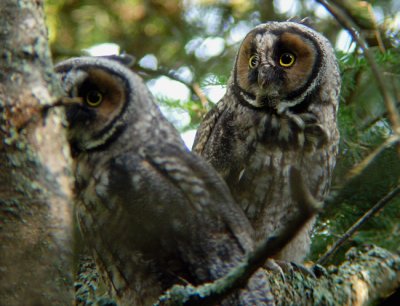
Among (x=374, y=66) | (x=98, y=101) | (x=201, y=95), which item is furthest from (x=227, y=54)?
(x=374, y=66)

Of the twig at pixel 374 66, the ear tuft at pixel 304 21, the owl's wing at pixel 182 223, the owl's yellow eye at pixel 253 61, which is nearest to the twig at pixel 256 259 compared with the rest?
the twig at pixel 374 66

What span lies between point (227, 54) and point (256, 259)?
3.37 metres

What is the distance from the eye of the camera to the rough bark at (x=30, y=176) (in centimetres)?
172

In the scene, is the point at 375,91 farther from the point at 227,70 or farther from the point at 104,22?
the point at 104,22

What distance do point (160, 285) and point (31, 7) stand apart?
1308mm

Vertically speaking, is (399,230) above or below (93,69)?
below

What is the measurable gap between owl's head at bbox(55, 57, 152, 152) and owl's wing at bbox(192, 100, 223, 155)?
0.95m

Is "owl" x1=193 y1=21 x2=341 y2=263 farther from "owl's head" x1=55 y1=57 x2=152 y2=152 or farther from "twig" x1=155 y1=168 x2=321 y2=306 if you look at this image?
"twig" x1=155 y1=168 x2=321 y2=306

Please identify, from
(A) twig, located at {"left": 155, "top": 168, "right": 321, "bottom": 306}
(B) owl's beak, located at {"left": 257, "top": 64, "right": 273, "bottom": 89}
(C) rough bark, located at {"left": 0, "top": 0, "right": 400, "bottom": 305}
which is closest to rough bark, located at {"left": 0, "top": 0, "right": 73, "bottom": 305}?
(C) rough bark, located at {"left": 0, "top": 0, "right": 400, "bottom": 305}

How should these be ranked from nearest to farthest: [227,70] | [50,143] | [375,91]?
[50,143] < [375,91] < [227,70]

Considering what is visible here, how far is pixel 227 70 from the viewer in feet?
15.6

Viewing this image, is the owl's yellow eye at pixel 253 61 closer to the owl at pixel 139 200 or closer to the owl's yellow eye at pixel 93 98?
the owl at pixel 139 200

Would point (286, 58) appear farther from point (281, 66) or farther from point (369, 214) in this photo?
point (369, 214)

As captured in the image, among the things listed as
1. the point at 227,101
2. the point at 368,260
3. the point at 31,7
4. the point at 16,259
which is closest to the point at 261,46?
the point at 227,101
